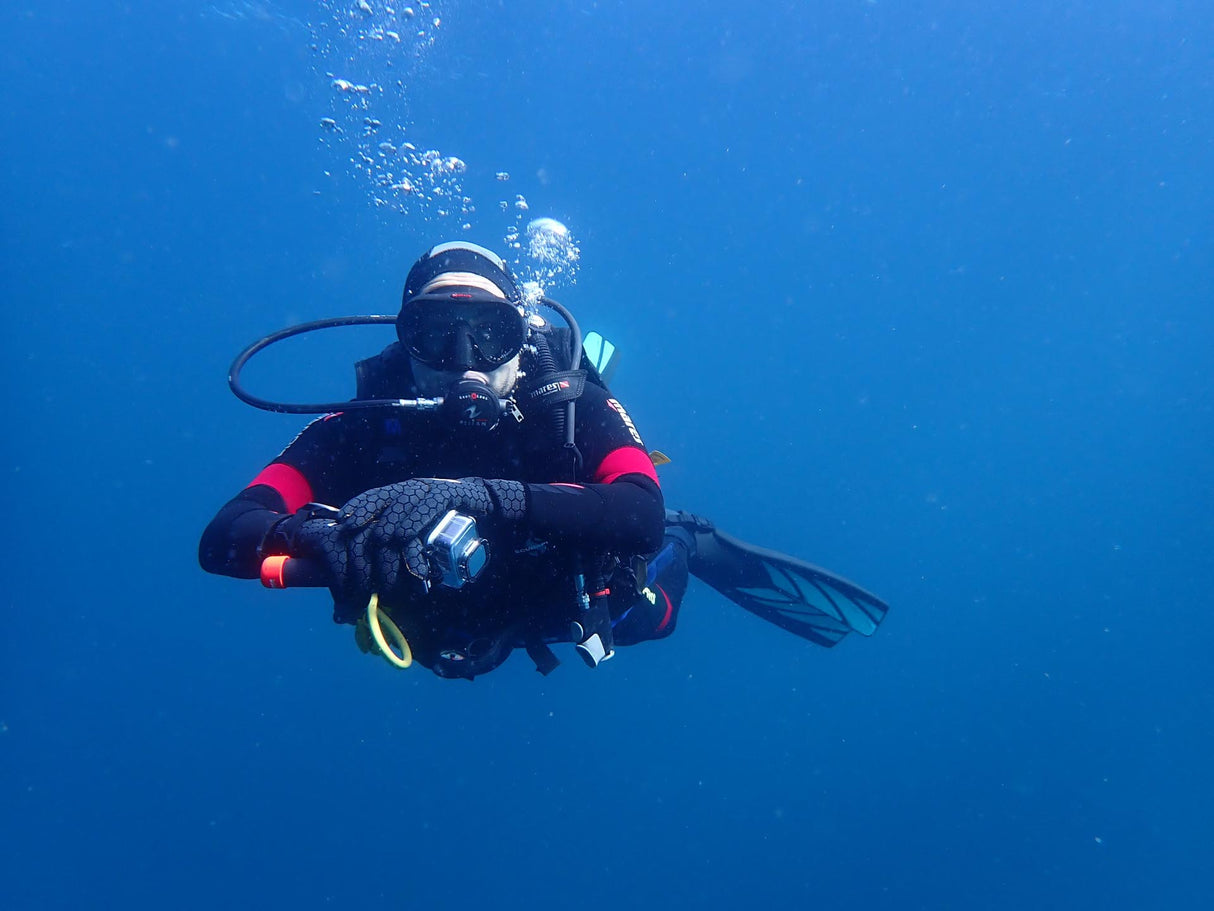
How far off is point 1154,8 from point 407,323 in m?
26.1

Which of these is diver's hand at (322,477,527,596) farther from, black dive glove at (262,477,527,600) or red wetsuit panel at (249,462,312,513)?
red wetsuit panel at (249,462,312,513)

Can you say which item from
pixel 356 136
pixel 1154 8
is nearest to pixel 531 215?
pixel 356 136

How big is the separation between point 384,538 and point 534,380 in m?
1.39

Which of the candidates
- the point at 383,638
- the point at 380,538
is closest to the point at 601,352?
the point at 380,538

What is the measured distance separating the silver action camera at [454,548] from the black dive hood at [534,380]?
3.21ft

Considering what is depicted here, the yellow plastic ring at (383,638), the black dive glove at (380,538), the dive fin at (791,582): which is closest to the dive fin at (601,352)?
the dive fin at (791,582)

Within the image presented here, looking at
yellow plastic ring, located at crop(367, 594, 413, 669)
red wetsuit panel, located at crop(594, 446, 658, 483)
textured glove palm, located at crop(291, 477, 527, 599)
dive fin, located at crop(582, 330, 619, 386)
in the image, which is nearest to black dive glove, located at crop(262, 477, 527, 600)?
textured glove palm, located at crop(291, 477, 527, 599)

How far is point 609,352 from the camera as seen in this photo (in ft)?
20.8

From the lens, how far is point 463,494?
2.43 m

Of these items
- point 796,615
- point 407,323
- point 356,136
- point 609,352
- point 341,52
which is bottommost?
point 407,323

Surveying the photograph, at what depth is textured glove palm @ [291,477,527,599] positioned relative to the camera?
2.24m

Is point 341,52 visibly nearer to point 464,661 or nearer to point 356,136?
point 356,136

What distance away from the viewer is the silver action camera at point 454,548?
2145 millimetres

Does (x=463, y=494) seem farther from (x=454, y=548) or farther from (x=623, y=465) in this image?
(x=623, y=465)
